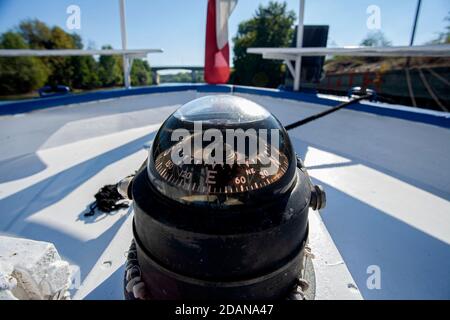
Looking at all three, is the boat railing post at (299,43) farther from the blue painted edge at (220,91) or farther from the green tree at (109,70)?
the green tree at (109,70)

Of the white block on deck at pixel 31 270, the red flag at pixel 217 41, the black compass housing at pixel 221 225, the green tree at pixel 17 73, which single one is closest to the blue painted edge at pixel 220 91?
the red flag at pixel 217 41

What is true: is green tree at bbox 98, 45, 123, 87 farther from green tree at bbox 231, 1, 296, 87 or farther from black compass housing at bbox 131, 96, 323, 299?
black compass housing at bbox 131, 96, 323, 299

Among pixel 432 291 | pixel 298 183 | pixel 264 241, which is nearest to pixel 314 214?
pixel 432 291

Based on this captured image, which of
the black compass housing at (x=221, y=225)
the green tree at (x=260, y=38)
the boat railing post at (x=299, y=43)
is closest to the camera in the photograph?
the black compass housing at (x=221, y=225)

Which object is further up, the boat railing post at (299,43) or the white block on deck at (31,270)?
the boat railing post at (299,43)

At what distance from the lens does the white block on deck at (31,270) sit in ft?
2.77

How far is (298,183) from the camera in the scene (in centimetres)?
98

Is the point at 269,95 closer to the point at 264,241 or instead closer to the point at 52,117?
the point at 52,117

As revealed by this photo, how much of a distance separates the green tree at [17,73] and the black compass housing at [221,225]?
27091 mm

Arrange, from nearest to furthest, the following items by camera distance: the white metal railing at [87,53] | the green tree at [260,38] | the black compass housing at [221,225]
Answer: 1. the black compass housing at [221,225]
2. the white metal railing at [87,53]
3. the green tree at [260,38]

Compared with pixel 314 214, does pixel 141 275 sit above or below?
above

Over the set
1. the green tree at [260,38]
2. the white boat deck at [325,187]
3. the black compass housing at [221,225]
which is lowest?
the white boat deck at [325,187]

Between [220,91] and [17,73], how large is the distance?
25176 mm

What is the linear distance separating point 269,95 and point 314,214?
2.50m
